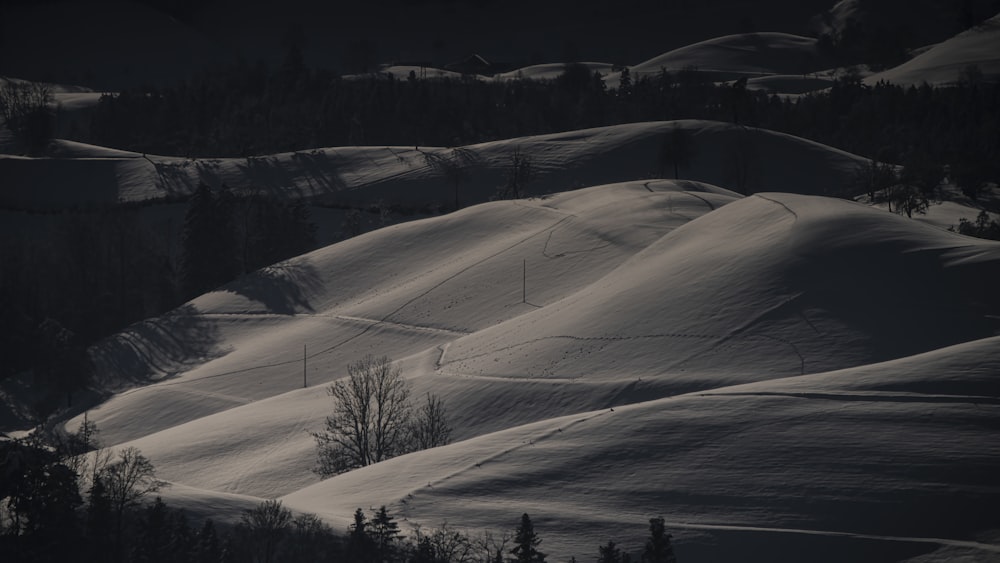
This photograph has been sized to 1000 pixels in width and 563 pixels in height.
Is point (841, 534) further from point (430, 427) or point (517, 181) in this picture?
point (517, 181)

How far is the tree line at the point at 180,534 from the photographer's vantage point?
37.5 m

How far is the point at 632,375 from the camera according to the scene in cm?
5694

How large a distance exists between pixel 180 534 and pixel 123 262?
7558cm

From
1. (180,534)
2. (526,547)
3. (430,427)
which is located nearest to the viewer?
(526,547)

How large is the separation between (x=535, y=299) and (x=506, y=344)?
10021 millimetres

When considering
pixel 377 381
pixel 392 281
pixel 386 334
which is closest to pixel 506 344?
pixel 377 381

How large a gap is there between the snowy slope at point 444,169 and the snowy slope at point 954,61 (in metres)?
53.4

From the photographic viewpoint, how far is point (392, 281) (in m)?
89.2

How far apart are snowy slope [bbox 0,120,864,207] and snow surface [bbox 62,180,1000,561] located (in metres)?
21.6

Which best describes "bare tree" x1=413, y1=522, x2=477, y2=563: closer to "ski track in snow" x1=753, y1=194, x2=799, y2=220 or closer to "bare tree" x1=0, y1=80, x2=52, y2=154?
"ski track in snow" x1=753, y1=194, x2=799, y2=220

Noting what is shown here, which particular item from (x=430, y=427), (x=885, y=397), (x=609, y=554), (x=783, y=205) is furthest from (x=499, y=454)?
(x=783, y=205)

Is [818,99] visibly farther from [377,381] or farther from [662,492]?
[662,492]

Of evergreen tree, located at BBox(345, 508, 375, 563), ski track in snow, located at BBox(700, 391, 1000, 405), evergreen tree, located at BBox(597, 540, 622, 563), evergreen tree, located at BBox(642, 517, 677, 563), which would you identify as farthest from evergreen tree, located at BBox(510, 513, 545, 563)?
ski track in snow, located at BBox(700, 391, 1000, 405)

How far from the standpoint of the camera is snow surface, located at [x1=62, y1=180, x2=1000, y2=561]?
40125 millimetres
